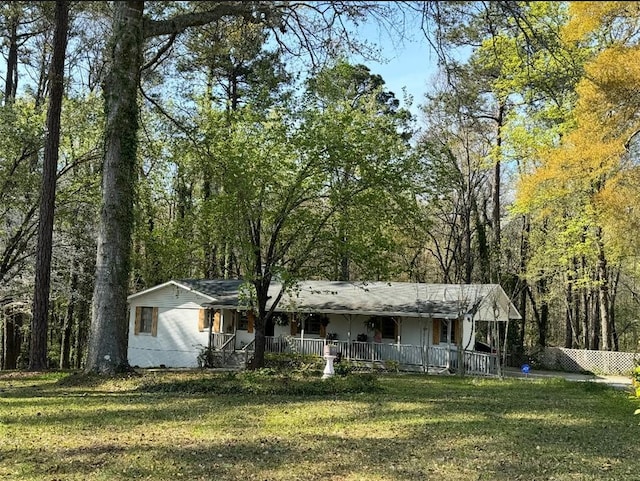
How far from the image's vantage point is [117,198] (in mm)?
11180

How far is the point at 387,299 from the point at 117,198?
1345 centimetres

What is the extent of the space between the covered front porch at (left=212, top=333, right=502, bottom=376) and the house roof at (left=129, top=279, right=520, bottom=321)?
1.27m

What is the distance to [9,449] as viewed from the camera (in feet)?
18.2

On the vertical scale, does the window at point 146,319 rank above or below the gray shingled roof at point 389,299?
below

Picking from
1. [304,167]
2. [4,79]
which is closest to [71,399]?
[304,167]

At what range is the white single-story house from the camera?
21.2 meters

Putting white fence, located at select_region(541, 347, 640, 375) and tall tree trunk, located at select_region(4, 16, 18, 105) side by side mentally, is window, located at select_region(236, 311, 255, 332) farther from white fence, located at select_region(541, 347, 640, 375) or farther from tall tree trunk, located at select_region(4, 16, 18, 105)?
white fence, located at select_region(541, 347, 640, 375)

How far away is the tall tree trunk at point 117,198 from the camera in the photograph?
1097cm

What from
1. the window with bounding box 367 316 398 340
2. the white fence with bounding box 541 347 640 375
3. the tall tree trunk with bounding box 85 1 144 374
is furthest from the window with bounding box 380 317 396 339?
the tall tree trunk with bounding box 85 1 144 374

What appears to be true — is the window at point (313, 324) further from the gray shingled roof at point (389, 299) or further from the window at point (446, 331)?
the window at point (446, 331)

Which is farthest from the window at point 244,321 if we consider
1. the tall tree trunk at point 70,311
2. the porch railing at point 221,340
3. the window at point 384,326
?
the tall tree trunk at point 70,311

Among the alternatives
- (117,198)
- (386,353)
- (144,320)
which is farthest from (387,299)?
(117,198)

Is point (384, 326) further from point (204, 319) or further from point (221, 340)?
point (204, 319)

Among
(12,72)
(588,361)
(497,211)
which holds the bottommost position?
(588,361)
